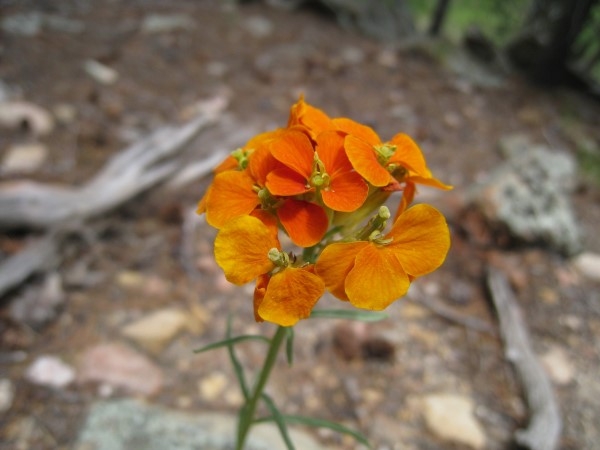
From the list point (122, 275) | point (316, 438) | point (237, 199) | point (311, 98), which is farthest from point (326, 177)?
point (311, 98)

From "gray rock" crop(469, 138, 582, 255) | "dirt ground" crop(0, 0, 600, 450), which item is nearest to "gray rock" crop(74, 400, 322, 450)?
"dirt ground" crop(0, 0, 600, 450)

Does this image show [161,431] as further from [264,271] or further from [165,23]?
[165,23]

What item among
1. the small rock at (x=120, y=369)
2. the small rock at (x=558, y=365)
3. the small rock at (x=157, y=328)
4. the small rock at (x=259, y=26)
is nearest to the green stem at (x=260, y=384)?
the small rock at (x=120, y=369)

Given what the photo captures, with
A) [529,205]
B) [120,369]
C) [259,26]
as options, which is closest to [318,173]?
[120,369]

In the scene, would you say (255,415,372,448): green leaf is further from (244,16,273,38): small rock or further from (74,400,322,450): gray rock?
(244,16,273,38): small rock

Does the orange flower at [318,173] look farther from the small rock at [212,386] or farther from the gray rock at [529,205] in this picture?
the gray rock at [529,205]

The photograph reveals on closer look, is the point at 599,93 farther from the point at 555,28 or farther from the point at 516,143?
the point at 516,143
